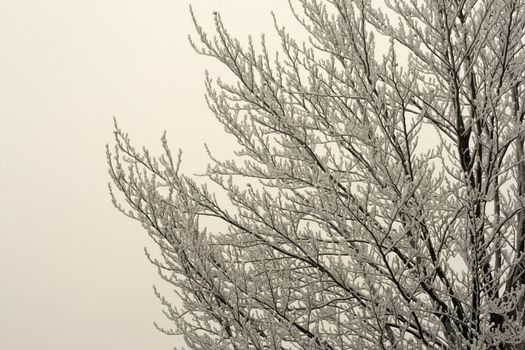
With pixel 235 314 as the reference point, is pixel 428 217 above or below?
above

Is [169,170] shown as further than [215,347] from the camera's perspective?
Yes

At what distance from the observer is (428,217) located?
3703 millimetres

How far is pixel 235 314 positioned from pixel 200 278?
0.34 m

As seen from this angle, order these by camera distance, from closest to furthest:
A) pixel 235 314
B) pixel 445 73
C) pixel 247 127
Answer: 1. pixel 235 314
2. pixel 445 73
3. pixel 247 127

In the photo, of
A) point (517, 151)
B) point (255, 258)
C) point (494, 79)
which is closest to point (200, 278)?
point (255, 258)

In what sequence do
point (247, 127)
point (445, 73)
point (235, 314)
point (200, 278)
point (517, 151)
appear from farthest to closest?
point (517, 151) < point (247, 127) < point (445, 73) < point (200, 278) < point (235, 314)

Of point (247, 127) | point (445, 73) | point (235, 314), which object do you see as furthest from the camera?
point (247, 127)

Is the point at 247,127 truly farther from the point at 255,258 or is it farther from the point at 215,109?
the point at 255,258

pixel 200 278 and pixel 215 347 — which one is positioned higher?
pixel 200 278

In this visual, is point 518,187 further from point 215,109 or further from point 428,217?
point 215,109

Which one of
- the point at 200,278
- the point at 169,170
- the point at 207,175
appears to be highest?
the point at 207,175

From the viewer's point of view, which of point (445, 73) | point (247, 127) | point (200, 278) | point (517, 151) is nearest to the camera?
point (200, 278)

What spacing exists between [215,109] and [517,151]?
8.29 feet

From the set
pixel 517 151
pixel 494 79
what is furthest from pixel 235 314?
pixel 517 151
